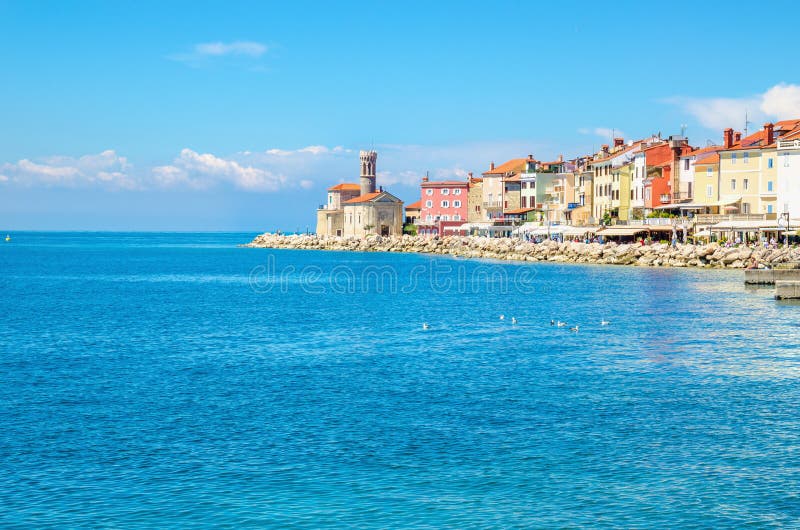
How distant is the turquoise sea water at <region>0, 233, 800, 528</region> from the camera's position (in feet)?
47.5

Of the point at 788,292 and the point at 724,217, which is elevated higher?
the point at 724,217

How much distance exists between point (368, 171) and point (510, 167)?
26.5 m

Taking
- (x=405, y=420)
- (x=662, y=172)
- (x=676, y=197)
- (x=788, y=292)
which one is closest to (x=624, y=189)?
(x=662, y=172)

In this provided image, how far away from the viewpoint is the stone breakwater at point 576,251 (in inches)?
2611

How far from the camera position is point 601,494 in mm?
14898

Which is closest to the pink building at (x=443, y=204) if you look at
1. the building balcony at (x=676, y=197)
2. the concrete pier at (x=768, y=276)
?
the building balcony at (x=676, y=197)

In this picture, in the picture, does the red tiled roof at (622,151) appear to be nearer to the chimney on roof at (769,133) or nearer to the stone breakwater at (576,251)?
the stone breakwater at (576,251)

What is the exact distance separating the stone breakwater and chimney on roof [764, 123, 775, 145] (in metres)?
13.0

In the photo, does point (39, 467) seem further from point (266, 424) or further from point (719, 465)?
point (719, 465)

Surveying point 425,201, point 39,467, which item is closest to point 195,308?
point 39,467

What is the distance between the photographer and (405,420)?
65.1ft

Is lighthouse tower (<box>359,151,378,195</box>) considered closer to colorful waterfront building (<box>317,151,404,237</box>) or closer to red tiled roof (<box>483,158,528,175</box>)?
colorful waterfront building (<box>317,151,404,237</box>)

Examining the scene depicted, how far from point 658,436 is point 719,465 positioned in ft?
6.84

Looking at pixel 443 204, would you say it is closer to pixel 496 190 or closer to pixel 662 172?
pixel 496 190
